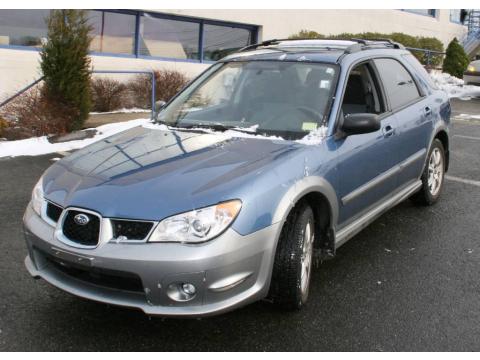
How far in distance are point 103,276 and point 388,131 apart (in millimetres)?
2534

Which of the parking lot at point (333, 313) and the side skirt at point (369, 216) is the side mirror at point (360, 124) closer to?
the side skirt at point (369, 216)

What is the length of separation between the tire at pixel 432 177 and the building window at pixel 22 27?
899 centimetres

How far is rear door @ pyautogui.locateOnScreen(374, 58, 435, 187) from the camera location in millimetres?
4473

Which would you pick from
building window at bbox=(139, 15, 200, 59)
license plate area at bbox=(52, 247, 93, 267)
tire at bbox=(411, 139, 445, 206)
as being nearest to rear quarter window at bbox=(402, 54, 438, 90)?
tire at bbox=(411, 139, 445, 206)

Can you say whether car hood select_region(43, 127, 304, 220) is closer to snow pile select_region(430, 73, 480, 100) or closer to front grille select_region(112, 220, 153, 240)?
front grille select_region(112, 220, 153, 240)

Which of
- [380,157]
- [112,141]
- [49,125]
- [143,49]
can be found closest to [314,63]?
[380,157]

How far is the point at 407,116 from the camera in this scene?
459 cm

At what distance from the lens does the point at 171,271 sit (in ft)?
8.68

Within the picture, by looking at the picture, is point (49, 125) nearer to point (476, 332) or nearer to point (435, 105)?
point (435, 105)

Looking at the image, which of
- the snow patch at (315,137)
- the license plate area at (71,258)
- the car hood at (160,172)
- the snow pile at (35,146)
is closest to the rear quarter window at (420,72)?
the snow patch at (315,137)

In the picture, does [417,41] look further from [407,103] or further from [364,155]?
[364,155]

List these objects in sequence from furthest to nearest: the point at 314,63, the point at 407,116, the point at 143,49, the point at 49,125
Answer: the point at 143,49 < the point at 49,125 < the point at 407,116 < the point at 314,63

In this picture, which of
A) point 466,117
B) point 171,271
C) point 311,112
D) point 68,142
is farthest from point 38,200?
point 466,117

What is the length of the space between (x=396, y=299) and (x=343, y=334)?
2.04 ft
